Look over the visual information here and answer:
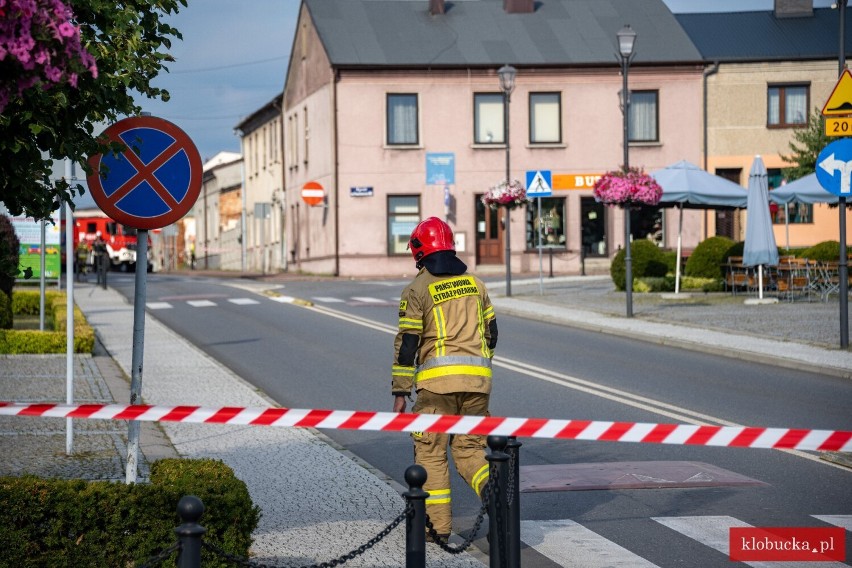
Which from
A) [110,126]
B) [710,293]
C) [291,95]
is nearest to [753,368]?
[110,126]

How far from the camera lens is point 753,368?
1633 centimetres

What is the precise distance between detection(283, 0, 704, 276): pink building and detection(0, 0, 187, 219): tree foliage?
38.6m

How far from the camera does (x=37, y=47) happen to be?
13.8 feet

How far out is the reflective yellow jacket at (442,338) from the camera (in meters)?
6.86

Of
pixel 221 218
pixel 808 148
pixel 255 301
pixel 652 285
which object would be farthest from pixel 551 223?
pixel 221 218

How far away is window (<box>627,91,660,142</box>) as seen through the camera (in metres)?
46.8

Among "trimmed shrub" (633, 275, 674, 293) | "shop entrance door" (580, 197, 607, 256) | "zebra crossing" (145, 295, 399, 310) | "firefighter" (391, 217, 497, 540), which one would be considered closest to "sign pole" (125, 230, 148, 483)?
"firefighter" (391, 217, 497, 540)

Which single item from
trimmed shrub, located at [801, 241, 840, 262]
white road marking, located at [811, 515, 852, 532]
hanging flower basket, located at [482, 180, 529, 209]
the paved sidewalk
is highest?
hanging flower basket, located at [482, 180, 529, 209]

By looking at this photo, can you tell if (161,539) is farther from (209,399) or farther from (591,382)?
(591,382)

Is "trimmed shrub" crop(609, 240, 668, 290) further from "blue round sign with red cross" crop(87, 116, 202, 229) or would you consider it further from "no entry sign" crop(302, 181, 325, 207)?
"blue round sign with red cross" crop(87, 116, 202, 229)

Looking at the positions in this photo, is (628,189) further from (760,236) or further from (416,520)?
(416,520)

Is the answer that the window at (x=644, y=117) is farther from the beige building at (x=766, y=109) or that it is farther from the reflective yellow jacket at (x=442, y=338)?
the reflective yellow jacket at (x=442, y=338)

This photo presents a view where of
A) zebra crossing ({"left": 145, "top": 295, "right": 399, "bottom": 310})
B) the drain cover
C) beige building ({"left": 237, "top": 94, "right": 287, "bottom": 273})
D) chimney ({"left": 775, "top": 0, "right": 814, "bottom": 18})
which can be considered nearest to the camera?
the drain cover

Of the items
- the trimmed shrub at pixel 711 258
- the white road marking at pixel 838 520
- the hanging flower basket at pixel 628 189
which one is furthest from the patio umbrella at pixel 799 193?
the white road marking at pixel 838 520
